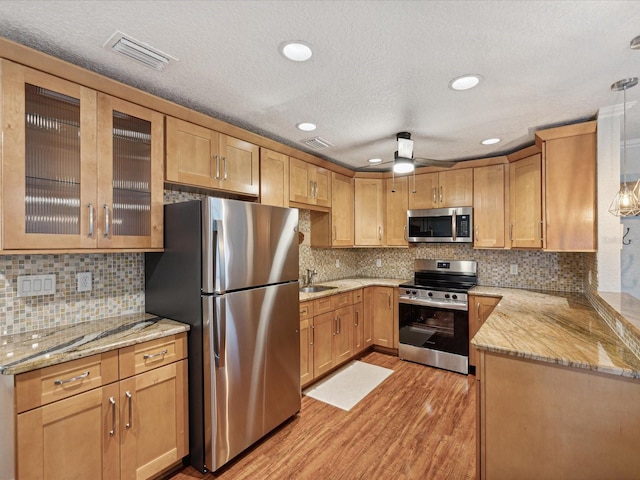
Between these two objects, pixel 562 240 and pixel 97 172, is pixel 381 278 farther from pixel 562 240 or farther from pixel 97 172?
pixel 97 172

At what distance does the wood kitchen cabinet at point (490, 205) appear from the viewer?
11.6 ft

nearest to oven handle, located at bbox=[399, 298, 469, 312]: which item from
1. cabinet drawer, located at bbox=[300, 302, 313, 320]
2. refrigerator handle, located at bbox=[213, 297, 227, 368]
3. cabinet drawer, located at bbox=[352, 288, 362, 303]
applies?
cabinet drawer, located at bbox=[352, 288, 362, 303]

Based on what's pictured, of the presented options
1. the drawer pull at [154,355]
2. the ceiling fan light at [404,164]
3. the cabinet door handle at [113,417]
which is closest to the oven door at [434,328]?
the ceiling fan light at [404,164]

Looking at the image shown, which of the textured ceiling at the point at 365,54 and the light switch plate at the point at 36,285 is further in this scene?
the light switch plate at the point at 36,285

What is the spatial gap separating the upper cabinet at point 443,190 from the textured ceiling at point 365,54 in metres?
1.13

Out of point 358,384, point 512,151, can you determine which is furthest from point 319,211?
point 512,151

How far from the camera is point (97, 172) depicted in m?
1.85

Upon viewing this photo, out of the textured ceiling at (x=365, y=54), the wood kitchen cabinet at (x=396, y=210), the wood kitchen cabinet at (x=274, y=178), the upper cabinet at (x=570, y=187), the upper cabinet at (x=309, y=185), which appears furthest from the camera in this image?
the wood kitchen cabinet at (x=396, y=210)

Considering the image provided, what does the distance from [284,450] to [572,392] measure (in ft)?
5.98

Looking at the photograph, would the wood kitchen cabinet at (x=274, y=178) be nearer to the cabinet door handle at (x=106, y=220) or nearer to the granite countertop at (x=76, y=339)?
the cabinet door handle at (x=106, y=220)

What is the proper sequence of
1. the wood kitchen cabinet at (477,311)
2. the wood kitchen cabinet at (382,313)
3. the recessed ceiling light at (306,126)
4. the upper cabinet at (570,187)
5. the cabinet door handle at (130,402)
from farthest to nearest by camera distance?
the wood kitchen cabinet at (382,313), the wood kitchen cabinet at (477,311), the recessed ceiling light at (306,126), the upper cabinet at (570,187), the cabinet door handle at (130,402)

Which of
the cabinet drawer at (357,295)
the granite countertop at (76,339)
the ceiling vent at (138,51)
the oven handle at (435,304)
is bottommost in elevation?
the oven handle at (435,304)

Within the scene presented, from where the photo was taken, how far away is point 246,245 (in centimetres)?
219

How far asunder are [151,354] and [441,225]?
335 centimetres
